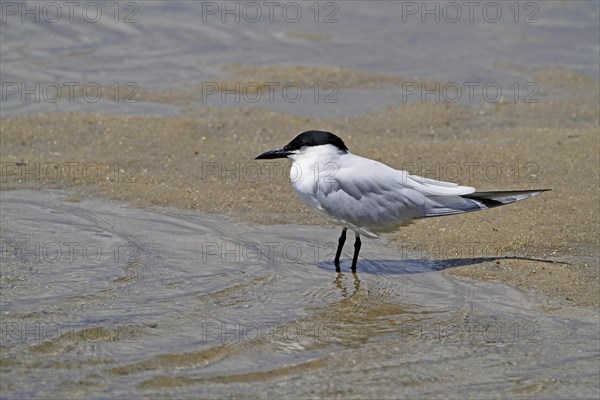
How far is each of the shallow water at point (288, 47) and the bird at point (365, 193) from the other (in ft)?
12.5

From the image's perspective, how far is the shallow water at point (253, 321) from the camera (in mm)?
4582

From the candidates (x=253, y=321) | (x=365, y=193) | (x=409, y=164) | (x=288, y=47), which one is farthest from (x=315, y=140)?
(x=288, y=47)

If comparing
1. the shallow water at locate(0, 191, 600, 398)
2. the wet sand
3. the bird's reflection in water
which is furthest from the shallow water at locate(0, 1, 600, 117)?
the bird's reflection in water

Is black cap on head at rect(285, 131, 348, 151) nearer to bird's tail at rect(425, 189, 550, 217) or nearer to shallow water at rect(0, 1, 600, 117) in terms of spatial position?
bird's tail at rect(425, 189, 550, 217)

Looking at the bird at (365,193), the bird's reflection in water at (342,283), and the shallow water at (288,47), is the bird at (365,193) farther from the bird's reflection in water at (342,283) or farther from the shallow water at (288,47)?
the shallow water at (288,47)

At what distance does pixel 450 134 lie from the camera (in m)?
9.55

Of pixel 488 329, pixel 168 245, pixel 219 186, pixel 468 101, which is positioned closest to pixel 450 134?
pixel 468 101

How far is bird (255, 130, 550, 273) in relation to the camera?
245 inches

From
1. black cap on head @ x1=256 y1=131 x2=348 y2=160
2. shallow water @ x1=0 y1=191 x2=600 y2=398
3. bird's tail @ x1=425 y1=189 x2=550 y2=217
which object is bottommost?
shallow water @ x1=0 y1=191 x2=600 y2=398

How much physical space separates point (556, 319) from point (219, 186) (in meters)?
3.39

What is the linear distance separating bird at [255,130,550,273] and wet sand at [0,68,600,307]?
1.39ft

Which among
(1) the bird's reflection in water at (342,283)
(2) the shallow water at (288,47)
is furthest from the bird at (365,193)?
(2) the shallow water at (288,47)

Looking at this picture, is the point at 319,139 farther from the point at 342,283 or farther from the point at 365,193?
the point at 342,283

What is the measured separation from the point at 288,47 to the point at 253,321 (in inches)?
302
